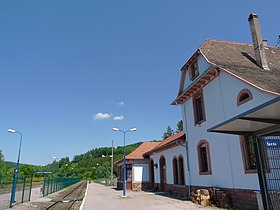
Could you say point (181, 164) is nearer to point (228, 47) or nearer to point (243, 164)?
point (243, 164)

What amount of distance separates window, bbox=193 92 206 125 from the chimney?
382 centimetres

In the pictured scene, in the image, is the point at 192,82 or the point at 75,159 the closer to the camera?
the point at 192,82

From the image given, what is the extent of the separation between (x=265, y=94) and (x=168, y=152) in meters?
12.0

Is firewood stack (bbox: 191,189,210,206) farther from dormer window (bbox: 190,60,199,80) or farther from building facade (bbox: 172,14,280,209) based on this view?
dormer window (bbox: 190,60,199,80)

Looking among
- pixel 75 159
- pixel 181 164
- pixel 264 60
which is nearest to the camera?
pixel 264 60

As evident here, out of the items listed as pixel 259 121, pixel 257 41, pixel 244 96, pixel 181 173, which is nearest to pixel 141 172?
pixel 181 173

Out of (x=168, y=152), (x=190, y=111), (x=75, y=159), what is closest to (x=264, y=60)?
(x=190, y=111)

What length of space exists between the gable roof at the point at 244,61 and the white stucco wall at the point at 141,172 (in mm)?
15287

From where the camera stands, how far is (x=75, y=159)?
6703 inches

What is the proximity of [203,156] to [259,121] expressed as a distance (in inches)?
415

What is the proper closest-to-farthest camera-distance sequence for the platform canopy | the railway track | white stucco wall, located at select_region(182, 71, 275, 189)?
the platform canopy, white stucco wall, located at select_region(182, 71, 275, 189), the railway track

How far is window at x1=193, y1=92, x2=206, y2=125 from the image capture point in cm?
1505

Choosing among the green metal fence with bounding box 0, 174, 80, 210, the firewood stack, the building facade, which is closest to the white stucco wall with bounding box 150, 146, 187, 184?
the building facade

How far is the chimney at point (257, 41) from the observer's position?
1316 centimetres
